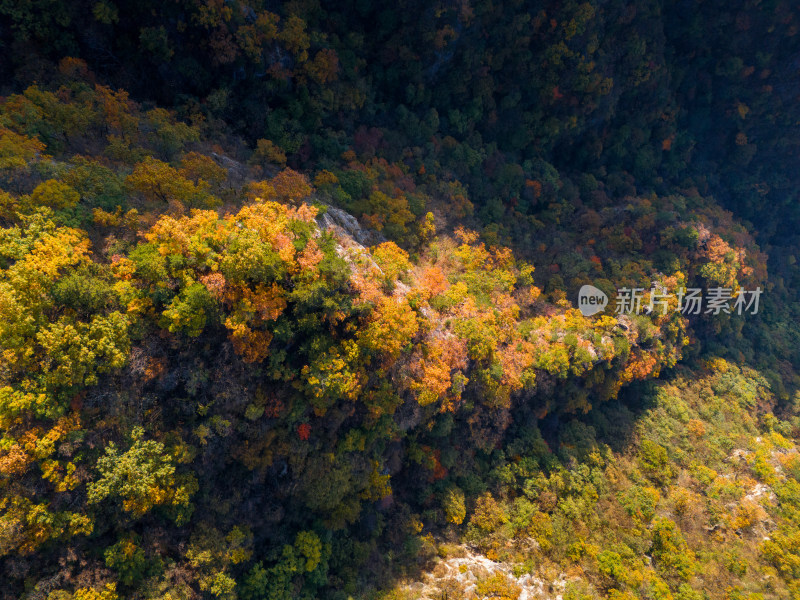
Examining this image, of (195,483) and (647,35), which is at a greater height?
(647,35)

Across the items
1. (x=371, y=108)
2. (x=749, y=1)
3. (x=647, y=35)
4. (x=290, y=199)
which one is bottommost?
(x=290, y=199)

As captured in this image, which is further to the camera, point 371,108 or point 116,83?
point 371,108

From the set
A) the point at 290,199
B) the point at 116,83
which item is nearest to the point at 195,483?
the point at 290,199

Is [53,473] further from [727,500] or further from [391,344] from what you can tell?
[727,500]

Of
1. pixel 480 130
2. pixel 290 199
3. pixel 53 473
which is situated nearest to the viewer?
pixel 53 473

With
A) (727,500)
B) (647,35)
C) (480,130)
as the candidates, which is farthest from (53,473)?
(647,35)

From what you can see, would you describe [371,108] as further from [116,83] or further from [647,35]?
[647,35]

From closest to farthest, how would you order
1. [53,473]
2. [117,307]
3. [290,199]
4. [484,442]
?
[53,473], [117,307], [290,199], [484,442]
